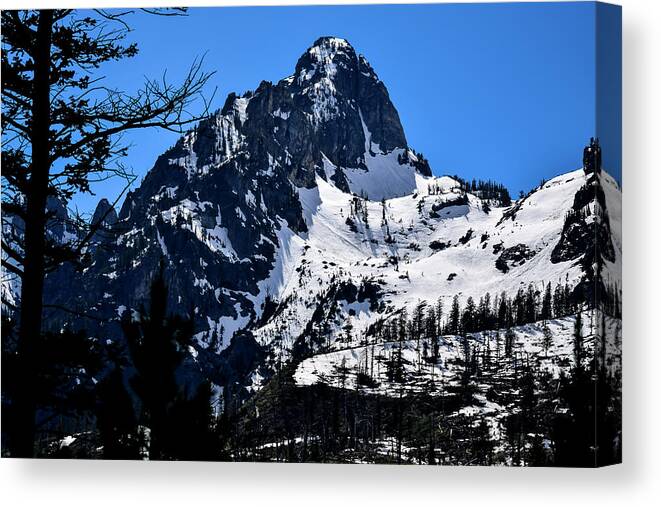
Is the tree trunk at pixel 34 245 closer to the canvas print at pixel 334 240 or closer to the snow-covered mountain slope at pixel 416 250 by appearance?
the canvas print at pixel 334 240

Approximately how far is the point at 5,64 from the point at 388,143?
178 inches

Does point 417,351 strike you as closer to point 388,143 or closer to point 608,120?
point 388,143

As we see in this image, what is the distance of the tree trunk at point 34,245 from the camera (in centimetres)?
800

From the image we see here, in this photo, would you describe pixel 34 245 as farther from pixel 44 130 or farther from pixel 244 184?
pixel 244 184

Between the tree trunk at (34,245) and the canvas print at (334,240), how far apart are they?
2.7 inches

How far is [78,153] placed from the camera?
892cm

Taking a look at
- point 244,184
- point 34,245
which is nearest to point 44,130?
point 34,245

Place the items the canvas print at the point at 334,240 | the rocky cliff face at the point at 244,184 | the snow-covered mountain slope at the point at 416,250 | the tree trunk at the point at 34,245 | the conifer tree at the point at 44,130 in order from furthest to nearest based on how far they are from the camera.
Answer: the rocky cliff face at the point at 244,184 → the snow-covered mountain slope at the point at 416,250 → the canvas print at the point at 334,240 → the conifer tree at the point at 44,130 → the tree trunk at the point at 34,245

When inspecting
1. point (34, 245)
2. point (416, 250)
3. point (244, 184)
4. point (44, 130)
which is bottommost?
point (34, 245)

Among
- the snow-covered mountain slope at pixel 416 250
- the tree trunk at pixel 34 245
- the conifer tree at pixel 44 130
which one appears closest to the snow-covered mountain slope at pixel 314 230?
the snow-covered mountain slope at pixel 416 250

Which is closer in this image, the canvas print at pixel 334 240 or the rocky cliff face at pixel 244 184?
the canvas print at pixel 334 240

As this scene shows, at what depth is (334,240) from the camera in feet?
40.7

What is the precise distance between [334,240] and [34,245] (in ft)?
16.4

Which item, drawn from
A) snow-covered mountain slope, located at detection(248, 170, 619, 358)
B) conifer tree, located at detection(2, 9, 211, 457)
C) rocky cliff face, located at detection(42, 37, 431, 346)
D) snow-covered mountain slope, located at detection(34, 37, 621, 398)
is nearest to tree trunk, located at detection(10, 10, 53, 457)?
conifer tree, located at detection(2, 9, 211, 457)
